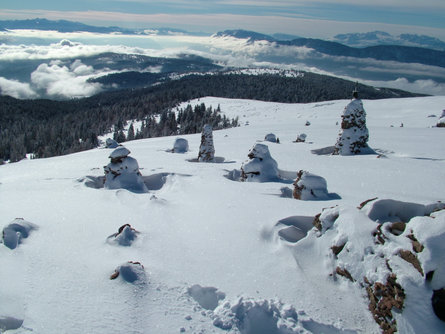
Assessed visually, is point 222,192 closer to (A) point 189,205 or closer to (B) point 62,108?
(A) point 189,205

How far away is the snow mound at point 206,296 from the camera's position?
204 inches

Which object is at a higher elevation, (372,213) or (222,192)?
(372,213)

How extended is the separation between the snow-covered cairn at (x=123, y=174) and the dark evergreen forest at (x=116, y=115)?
72.1 metres

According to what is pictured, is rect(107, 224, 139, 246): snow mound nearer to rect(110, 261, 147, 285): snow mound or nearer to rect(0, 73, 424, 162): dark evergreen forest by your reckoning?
rect(110, 261, 147, 285): snow mound

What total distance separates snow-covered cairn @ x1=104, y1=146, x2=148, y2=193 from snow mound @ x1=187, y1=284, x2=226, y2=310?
8.01 m

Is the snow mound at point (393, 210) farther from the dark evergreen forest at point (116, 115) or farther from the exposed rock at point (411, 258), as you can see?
the dark evergreen forest at point (116, 115)

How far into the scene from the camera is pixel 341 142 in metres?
20.7

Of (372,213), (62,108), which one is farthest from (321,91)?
(372,213)

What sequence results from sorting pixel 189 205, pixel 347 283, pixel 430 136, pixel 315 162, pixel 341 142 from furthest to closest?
pixel 430 136, pixel 341 142, pixel 315 162, pixel 189 205, pixel 347 283

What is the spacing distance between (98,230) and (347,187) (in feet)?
31.4

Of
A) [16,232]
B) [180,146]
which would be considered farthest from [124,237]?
[180,146]

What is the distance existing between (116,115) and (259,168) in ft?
445

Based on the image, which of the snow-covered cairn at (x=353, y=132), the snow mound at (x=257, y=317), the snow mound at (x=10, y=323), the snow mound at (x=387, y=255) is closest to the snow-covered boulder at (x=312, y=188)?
the snow mound at (x=387, y=255)

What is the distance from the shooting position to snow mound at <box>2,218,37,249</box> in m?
6.87
